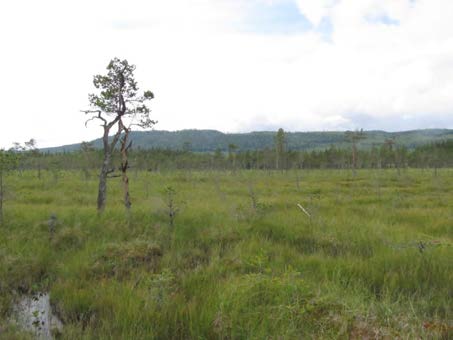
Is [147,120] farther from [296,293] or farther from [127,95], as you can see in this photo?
[296,293]

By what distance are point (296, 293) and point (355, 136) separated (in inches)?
2284

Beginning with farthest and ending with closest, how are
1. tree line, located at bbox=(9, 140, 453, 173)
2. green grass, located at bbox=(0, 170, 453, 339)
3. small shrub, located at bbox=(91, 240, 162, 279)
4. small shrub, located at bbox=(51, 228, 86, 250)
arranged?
tree line, located at bbox=(9, 140, 453, 173) < small shrub, located at bbox=(51, 228, 86, 250) < small shrub, located at bbox=(91, 240, 162, 279) < green grass, located at bbox=(0, 170, 453, 339)

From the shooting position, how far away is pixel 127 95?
447 inches

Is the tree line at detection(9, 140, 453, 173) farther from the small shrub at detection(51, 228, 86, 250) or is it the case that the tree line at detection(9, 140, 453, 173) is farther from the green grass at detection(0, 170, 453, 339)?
the small shrub at detection(51, 228, 86, 250)

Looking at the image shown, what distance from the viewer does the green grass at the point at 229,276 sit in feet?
11.5

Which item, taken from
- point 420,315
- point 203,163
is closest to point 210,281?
point 420,315

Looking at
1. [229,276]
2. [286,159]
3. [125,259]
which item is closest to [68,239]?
[125,259]

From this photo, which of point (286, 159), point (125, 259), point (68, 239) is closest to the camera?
point (125, 259)

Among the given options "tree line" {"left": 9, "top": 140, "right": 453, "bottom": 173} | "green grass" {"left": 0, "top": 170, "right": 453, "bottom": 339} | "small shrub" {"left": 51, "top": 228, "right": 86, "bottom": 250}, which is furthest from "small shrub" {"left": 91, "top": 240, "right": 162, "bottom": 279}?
"tree line" {"left": 9, "top": 140, "right": 453, "bottom": 173}

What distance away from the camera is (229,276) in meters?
5.20

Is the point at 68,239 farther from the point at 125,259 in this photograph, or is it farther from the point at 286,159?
the point at 286,159

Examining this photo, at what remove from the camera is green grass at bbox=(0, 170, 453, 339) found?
3.51m

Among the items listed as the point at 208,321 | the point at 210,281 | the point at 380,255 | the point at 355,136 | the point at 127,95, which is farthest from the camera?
the point at 355,136

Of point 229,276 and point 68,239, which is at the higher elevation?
point 68,239
